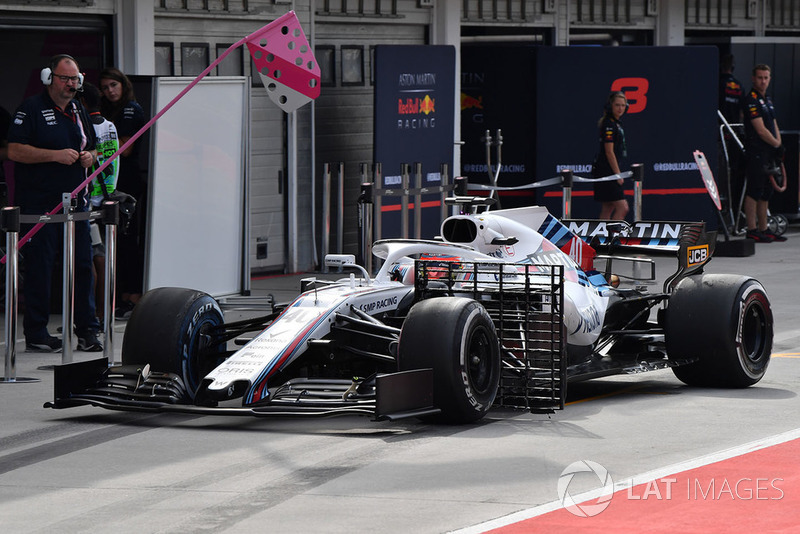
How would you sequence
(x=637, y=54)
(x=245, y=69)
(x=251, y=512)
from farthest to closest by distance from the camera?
(x=637, y=54), (x=245, y=69), (x=251, y=512)

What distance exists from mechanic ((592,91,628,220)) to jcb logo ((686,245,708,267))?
23.8 ft

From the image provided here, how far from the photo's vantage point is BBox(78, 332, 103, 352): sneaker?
37.6 ft

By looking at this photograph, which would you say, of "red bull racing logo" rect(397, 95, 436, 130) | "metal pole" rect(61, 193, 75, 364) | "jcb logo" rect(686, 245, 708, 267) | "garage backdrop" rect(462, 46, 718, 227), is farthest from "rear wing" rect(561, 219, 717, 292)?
"garage backdrop" rect(462, 46, 718, 227)

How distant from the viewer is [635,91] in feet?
64.7

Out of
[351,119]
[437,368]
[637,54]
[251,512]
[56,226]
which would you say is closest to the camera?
[251,512]

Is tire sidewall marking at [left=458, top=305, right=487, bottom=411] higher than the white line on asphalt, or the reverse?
tire sidewall marking at [left=458, top=305, right=487, bottom=411]

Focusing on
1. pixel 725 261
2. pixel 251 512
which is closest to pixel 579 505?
pixel 251 512

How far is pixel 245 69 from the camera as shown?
16.4m

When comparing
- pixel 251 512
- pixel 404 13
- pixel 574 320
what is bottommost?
pixel 251 512

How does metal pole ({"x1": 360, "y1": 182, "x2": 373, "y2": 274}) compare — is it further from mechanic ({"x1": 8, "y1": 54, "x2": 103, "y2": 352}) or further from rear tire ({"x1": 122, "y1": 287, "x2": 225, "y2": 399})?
rear tire ({"x1": 122, "y1": 287, "x2": 225, "y2": 399})

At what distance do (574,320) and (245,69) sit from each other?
7.86 meters

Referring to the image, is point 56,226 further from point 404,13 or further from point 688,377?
point 404,13

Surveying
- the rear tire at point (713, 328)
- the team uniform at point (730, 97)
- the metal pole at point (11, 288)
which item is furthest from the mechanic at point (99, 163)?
the team uniform at point (730, 97)

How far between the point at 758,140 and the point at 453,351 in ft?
43.1
